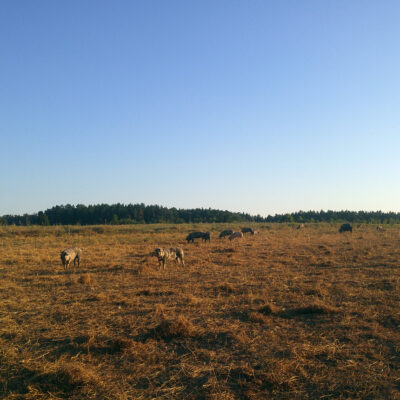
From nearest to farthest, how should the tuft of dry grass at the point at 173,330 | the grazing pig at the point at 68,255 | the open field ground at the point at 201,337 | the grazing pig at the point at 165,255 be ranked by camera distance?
1. the open field ground at the point at 201,337
2. the tuft of dry grass at the point at 173,330
3. the grazing pig at the point at 68,255
4. the grazing pig at the point at 165,255

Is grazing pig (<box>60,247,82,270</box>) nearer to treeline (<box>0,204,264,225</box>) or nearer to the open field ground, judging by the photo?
the open field ground

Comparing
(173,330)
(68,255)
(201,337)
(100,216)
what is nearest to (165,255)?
(68,255)

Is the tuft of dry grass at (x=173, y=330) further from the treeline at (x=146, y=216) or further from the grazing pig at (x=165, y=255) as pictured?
the treeline at (x=146, y=216)

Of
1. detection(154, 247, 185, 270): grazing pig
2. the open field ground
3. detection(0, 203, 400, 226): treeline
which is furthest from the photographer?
detection(0, 203, 400, 226): treeline

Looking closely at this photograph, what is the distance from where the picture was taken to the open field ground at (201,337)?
450 cm

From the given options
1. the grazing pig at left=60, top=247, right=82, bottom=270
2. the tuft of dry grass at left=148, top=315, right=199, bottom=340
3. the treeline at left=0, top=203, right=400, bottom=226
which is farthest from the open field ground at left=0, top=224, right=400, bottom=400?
the treeline at left=0, top=203, right=400, bottom=226

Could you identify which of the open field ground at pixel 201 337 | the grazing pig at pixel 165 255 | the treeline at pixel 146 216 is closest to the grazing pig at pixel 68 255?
the open field ground at pixel 201 337

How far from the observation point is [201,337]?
20.7ft

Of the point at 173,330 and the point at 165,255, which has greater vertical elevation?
the point at 165,255

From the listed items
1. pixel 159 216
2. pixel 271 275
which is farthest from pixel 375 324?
pixel 159 216

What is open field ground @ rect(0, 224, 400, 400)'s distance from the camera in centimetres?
450

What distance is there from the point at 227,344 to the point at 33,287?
27.9 ft

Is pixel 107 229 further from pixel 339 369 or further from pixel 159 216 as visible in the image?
pixel 159 216

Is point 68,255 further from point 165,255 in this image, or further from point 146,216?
point 146,216
